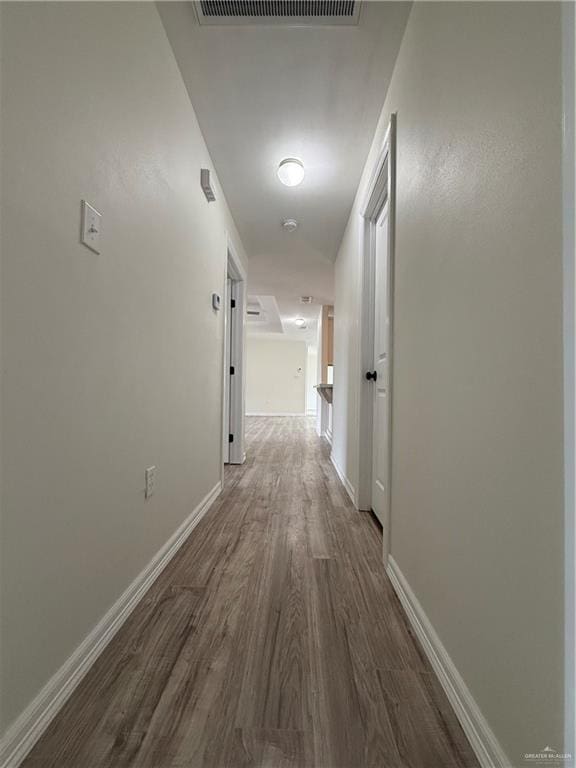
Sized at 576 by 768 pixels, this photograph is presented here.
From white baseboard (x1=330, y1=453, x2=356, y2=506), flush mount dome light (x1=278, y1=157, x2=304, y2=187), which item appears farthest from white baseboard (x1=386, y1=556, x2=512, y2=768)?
flush mount dome light (x1=278, y1=157, x2=304, y2=187)

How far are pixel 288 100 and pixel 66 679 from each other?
2485mm

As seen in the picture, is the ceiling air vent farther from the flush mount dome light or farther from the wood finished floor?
the wood finished floor

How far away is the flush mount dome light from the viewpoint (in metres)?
2.40

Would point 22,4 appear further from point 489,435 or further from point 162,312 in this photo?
point 489,435

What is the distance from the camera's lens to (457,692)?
0.88 meters

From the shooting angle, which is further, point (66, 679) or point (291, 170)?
point (291, 170)

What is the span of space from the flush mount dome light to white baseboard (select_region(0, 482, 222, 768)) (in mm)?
2336

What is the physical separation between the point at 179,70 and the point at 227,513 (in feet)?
7.82

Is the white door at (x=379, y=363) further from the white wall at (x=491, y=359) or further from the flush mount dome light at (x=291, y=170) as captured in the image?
the white wall at (x=491, y=359)

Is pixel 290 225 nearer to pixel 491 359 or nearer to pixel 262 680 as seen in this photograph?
pixel 491 359

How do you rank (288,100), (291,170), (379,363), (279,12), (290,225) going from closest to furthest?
(279,12) < (288,100) < (379,363) < (291,170) < (290,225)

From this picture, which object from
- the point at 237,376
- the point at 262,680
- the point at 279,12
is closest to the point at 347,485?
the point at 237,376

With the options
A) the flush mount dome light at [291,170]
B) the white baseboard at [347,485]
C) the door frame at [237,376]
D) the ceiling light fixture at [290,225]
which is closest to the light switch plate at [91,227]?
the flush mount dome light at [291,170]

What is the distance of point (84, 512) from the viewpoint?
1.00 meters
